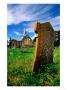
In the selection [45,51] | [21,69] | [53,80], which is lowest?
[53,80]

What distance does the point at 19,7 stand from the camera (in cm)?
148

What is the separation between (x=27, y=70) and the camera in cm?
148

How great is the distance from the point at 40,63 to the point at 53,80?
0.22 meters

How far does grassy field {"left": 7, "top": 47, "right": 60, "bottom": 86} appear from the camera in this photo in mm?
1469

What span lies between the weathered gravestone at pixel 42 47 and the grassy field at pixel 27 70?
0.15 feet

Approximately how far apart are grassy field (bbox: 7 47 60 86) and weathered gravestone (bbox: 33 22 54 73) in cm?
4

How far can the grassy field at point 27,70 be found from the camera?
1.47m

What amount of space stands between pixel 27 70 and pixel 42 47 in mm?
291

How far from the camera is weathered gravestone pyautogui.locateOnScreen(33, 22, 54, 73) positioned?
4.87ft

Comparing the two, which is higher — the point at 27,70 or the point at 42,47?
the point at 42,47

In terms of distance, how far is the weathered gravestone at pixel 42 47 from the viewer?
4.87 ft
